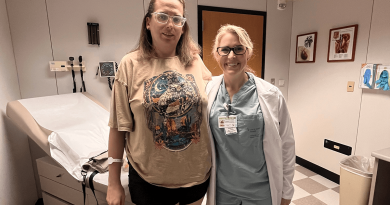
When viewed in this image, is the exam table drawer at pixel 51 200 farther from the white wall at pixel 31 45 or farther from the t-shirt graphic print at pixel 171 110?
the t-shirt graphic print at pixel 171 110

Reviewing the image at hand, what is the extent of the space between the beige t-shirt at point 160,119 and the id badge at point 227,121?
10 centimetres

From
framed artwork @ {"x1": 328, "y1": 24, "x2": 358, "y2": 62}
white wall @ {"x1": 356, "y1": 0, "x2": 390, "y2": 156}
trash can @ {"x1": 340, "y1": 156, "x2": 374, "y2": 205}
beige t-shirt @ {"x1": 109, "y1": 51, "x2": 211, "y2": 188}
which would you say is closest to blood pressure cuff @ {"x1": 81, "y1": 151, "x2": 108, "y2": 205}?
beige t-shirt @ {"x1": 109, "y1": 51, "x2": 211, "y2": 188}

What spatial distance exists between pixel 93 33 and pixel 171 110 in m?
1.82

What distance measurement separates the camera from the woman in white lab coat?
1.12m

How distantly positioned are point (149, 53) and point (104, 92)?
1692mm

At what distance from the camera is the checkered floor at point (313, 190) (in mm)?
2408

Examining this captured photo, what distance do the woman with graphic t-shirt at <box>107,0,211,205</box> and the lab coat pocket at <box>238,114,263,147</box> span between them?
18 centimetres

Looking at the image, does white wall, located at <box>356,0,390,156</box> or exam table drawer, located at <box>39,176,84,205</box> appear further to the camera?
white wall, located at <box>356,0,390,156</box>

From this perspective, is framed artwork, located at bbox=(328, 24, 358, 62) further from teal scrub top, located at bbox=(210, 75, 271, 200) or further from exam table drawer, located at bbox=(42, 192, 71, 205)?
exam table drawer, located at bbox=(42, 192, 71, 205)

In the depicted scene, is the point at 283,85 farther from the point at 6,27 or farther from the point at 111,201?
the point at 6,27

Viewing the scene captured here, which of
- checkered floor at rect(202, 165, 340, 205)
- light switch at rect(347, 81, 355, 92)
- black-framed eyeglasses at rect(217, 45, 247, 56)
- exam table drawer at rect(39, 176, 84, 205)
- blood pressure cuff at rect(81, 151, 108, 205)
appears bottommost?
checkered floor at rect(202, 165, 340, 205)

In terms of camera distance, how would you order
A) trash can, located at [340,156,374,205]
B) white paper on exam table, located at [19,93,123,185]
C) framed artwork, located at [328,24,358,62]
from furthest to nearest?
framed artwork, located at [328,24,358,62], trash can, located at [340,156,374,205], white paper on exam table, located at [19,93,123,185]

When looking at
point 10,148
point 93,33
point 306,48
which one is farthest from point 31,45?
point 306,48

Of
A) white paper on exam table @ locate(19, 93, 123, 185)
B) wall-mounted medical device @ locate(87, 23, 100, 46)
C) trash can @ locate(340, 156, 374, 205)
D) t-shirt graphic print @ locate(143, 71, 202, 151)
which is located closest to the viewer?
t-shirt graphic print @ locate(143, 71, 202, 151)
